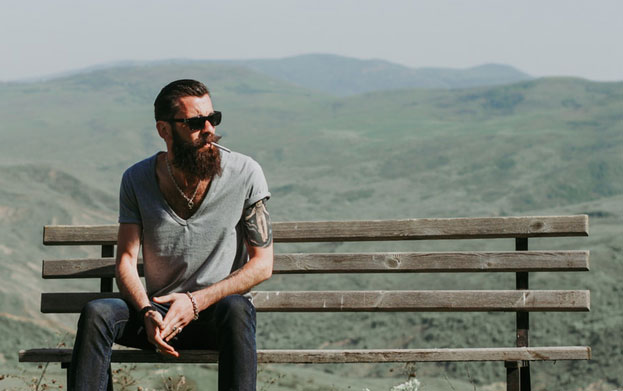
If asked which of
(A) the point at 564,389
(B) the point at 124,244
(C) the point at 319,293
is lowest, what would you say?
(A) the point at 564,389

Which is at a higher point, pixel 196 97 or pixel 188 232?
pixel 196 97

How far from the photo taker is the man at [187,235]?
12.8ft

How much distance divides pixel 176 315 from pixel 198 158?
26.6 inches

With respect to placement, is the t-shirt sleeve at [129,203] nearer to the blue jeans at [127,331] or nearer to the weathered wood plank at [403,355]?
the blue jeans at [127,331]

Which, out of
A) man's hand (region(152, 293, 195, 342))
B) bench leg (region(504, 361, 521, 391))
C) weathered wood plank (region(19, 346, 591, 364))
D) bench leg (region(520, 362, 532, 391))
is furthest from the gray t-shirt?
bench leg (region(520, 362, 532, 391))

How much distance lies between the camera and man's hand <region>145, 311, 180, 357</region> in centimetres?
386

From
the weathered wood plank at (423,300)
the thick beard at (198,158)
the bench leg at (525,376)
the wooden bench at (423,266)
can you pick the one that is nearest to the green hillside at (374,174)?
the wooden bench at (423,266)

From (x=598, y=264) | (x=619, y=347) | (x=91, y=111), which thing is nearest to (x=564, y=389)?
(x=619, y=347)

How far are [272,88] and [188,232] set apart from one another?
86539 millimetres

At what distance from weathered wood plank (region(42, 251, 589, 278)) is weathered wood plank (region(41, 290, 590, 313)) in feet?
0.39

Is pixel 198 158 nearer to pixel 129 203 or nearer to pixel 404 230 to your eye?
pixel 129 203

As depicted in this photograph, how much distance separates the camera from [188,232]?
400 centimetres

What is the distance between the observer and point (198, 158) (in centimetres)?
406

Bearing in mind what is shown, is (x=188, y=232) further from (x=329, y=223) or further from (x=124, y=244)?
(x=329, y=223)
